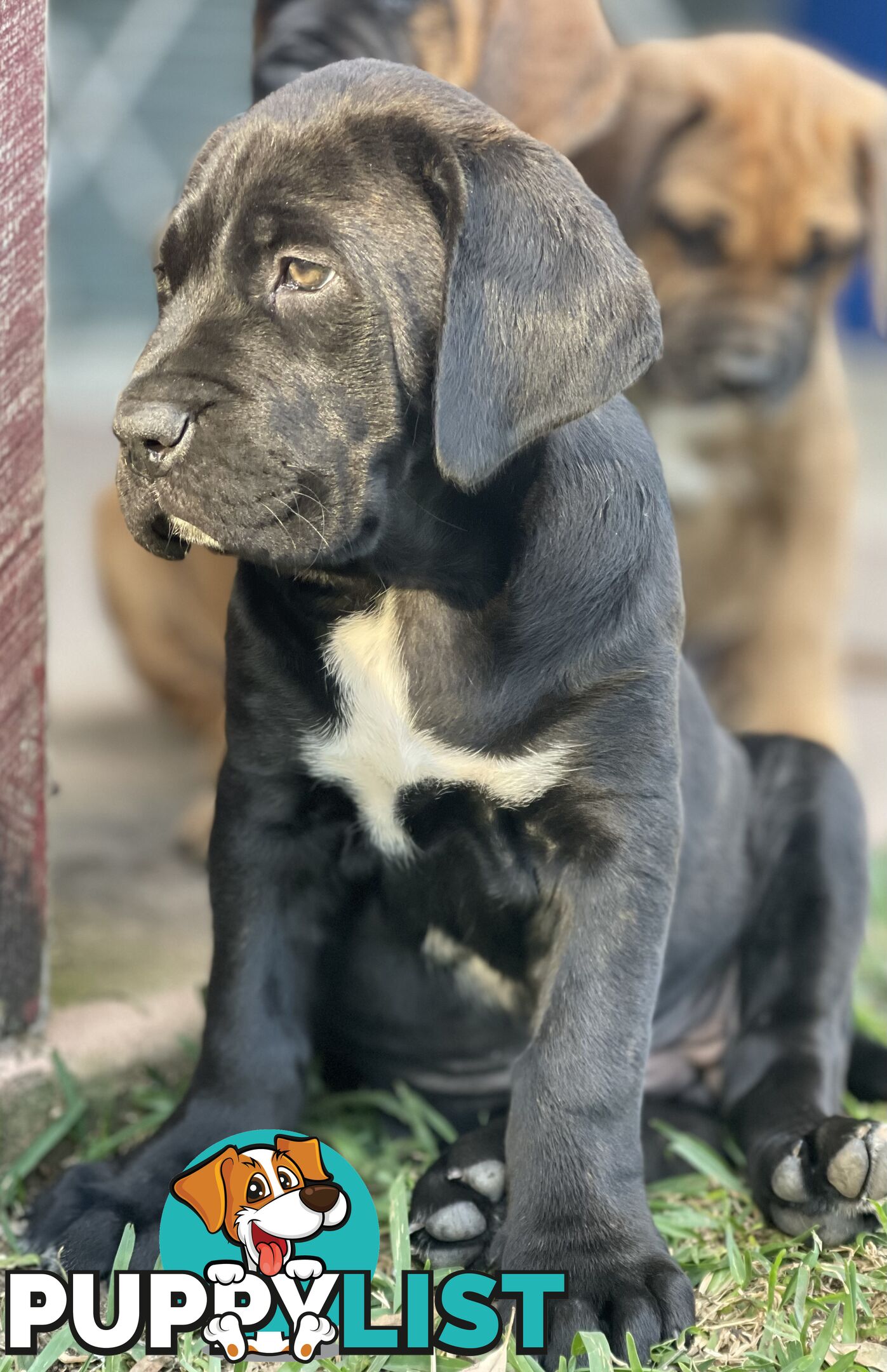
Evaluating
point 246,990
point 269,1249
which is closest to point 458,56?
point 246,990

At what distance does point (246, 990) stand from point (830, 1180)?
96 cm

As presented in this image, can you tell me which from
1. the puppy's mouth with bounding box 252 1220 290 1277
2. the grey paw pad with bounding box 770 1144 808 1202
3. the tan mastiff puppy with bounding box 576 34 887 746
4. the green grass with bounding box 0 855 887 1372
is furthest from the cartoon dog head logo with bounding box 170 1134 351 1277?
the tan mastiff puppy with bounding box 576 34 887 746

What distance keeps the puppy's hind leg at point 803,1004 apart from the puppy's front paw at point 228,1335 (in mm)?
892

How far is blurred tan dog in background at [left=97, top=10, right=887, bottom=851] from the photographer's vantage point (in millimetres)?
4410

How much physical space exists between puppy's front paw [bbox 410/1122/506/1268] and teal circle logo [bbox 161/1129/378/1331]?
0.24m

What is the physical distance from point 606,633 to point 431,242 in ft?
2.02

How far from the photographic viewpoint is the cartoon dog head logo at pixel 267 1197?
2152 mm

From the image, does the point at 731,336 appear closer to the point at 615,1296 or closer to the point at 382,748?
the point at 382,748

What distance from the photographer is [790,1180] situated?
2.49 m

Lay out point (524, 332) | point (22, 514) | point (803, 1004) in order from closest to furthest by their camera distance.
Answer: point (524, 332), point (22, 514), point (803, 1004)

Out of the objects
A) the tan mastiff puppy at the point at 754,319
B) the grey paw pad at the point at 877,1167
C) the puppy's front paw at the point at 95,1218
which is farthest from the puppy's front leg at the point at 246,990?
the tan mastiff puppy at the point at 754,319

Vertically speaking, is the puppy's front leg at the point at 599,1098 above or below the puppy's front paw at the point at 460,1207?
above

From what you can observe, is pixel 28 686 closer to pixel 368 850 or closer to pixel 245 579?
pixel 245 579

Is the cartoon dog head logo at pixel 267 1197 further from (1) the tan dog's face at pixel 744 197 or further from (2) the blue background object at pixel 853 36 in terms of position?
(2) the blue background object at pixel 853 36
